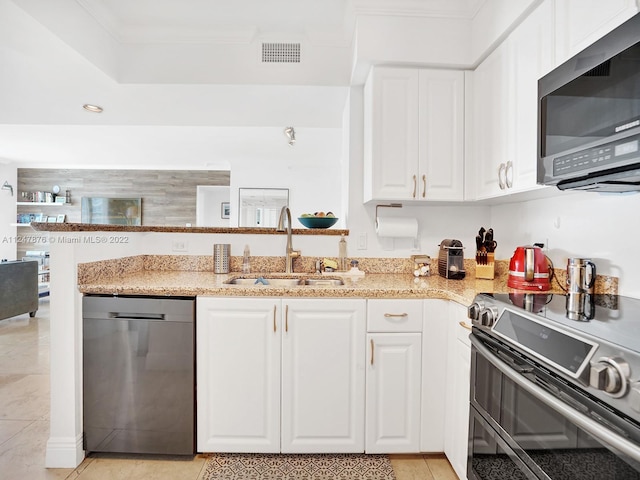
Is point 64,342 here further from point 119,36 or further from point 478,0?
point 478,0

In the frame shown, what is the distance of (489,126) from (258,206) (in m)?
4.77

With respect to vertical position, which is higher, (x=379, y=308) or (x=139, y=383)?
(x=379, y=308)

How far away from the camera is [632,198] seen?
1.33 metres

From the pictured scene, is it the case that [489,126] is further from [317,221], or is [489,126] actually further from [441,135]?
[317,221]

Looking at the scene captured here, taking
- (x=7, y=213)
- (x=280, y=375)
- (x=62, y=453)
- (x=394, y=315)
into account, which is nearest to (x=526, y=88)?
(x=394, y=315)

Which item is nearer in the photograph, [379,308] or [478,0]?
[379,308]

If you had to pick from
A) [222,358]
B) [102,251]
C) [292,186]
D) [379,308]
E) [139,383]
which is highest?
[292,186]

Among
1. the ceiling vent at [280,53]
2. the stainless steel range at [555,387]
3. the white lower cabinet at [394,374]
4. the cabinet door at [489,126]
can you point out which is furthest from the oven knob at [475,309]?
the ceiling vent at [280,53]

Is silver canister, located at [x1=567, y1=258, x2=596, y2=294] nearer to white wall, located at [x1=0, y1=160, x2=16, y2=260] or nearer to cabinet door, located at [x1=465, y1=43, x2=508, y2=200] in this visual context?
cabinet door, located at [x1=465, y1=43, x2=508, y2=200]

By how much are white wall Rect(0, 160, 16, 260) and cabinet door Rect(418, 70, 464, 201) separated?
8.25m

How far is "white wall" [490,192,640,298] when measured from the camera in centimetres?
134

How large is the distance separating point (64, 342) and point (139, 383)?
42cm

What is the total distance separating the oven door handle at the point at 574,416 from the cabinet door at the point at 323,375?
664 millimetres

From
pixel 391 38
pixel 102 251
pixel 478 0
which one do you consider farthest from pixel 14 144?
pixel 478 0
